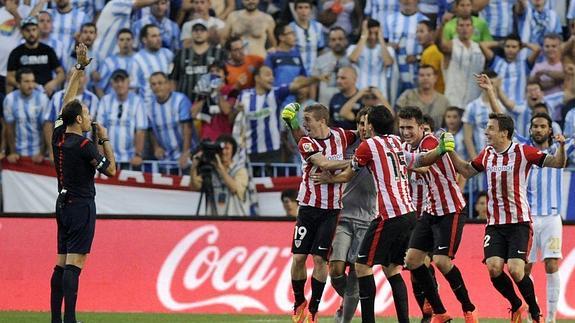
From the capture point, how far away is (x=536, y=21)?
18.4 meters

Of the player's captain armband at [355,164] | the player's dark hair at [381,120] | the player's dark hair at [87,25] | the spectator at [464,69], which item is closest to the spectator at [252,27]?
the player's dark hair at [87,25]

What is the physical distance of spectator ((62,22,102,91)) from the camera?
18578 millimetres

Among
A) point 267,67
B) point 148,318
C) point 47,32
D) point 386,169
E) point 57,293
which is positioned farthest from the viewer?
point 47,32

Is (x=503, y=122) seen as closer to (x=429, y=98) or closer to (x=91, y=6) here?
(x=429, y=98)

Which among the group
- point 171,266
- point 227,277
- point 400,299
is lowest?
point 227,277

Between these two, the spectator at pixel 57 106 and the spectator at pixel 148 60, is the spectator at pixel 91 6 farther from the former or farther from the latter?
the spectator at pixel 57 106

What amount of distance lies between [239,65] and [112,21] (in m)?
2.17

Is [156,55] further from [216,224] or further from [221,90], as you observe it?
Answer: [216,224]

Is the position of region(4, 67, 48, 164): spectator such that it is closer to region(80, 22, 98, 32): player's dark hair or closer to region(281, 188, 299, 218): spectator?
region(80, 22, 98, 32): player's dark hair

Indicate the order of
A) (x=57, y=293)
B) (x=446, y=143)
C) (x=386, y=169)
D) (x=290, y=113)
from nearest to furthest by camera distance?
(x=446, y=143)
(x=386, y=169)
(x=57, y=293)
(x=290, y=113)

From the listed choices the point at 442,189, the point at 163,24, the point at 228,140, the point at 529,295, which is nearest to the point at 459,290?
the point at 529,295

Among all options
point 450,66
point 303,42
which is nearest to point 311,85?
point 303,42

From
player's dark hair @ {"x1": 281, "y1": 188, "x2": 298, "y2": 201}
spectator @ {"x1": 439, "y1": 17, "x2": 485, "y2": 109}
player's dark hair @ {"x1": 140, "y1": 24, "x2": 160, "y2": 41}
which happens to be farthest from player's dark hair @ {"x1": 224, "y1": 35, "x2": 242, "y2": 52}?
spectator @ {"x1": 439, "y1": 17, "x2": 485, "y2": 109}

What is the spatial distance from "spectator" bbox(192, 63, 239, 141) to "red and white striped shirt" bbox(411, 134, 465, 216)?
19.6ft
